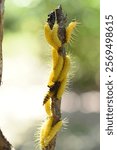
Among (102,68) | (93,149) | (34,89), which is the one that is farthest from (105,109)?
(34,89)

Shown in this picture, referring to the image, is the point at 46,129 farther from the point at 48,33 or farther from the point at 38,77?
the point at 38,77

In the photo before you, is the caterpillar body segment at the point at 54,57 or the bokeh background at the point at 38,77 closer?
the caterpillar body segment at the point at 54,57

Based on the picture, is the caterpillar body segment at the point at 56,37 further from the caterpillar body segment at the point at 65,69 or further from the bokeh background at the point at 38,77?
the bokeh background at the point at 38,77

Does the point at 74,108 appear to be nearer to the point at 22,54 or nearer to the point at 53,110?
the point at 22,54

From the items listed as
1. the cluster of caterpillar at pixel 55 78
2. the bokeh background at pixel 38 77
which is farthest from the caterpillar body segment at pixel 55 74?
the bokeh background at pixel 38 77

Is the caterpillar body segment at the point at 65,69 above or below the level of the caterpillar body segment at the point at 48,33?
below

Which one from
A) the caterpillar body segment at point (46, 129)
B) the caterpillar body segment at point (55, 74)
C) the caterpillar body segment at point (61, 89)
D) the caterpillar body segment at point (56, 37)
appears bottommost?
the caterpillar body segment at point (46, 129)
